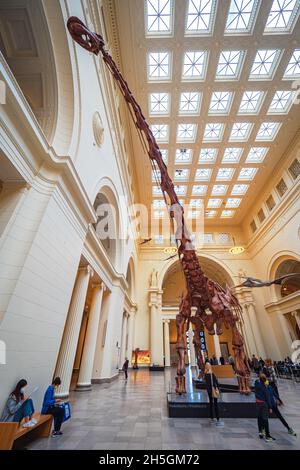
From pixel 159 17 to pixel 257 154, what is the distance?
34.3ft

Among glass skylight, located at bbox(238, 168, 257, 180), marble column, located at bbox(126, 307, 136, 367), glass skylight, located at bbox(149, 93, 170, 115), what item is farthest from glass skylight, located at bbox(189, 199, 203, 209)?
marble column, located at bbox(126, 307, 136, 367)

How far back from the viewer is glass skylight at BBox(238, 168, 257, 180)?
16484 mm

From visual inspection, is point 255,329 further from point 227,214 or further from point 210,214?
point 210,214

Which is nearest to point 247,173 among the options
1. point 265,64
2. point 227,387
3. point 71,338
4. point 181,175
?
point 181,175

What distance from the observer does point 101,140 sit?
8.27 meters

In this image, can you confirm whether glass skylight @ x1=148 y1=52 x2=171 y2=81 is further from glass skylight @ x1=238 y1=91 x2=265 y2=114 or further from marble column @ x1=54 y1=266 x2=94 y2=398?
marble column @ x1=54 y1=266 x2=94 y2=398

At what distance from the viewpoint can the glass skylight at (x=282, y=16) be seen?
30.0 ft

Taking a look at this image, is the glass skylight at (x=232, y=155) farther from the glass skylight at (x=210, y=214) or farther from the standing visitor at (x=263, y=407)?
the standing visitor at (x=263, y=407)

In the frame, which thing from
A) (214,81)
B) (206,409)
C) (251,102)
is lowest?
(206,409)

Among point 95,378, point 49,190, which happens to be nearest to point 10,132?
point 49,190

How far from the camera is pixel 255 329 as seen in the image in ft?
55.1

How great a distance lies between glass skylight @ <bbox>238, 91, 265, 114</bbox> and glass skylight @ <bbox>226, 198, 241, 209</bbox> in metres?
7.82

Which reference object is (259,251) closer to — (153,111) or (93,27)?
(153,111)

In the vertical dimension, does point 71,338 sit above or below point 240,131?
below
